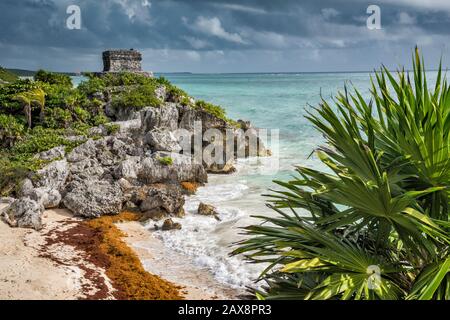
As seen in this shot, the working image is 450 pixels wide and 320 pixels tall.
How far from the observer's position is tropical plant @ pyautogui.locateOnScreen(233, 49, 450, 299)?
12.9 ft

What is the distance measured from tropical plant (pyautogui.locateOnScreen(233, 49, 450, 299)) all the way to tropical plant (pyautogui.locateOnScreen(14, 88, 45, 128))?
1967 centimetres

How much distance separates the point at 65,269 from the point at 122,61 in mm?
26732

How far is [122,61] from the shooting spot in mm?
33906

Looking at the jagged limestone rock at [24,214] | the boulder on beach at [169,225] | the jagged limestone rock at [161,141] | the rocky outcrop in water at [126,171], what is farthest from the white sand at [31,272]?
the jagged limestone rock at [161,141]

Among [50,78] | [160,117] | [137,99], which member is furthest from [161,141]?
[50,78]

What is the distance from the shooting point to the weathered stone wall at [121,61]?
33500 millimetres

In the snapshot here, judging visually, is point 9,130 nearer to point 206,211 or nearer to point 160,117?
point 160,117

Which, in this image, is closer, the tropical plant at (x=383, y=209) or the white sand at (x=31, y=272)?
the tropical plant at (x=383, y=209)

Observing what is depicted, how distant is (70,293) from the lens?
331 inches

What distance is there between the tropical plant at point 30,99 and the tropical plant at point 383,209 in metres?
19.7

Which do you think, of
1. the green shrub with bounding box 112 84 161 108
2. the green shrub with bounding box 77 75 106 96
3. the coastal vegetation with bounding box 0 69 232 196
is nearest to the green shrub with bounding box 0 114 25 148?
the coastal vegetation with bounding box 0 69 232 196

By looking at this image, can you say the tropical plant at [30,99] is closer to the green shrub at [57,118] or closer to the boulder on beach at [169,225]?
the green shrub at [57,118]

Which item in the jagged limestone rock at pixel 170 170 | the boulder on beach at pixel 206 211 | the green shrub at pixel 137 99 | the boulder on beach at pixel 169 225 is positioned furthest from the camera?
the green shrub at pixel 137 99
